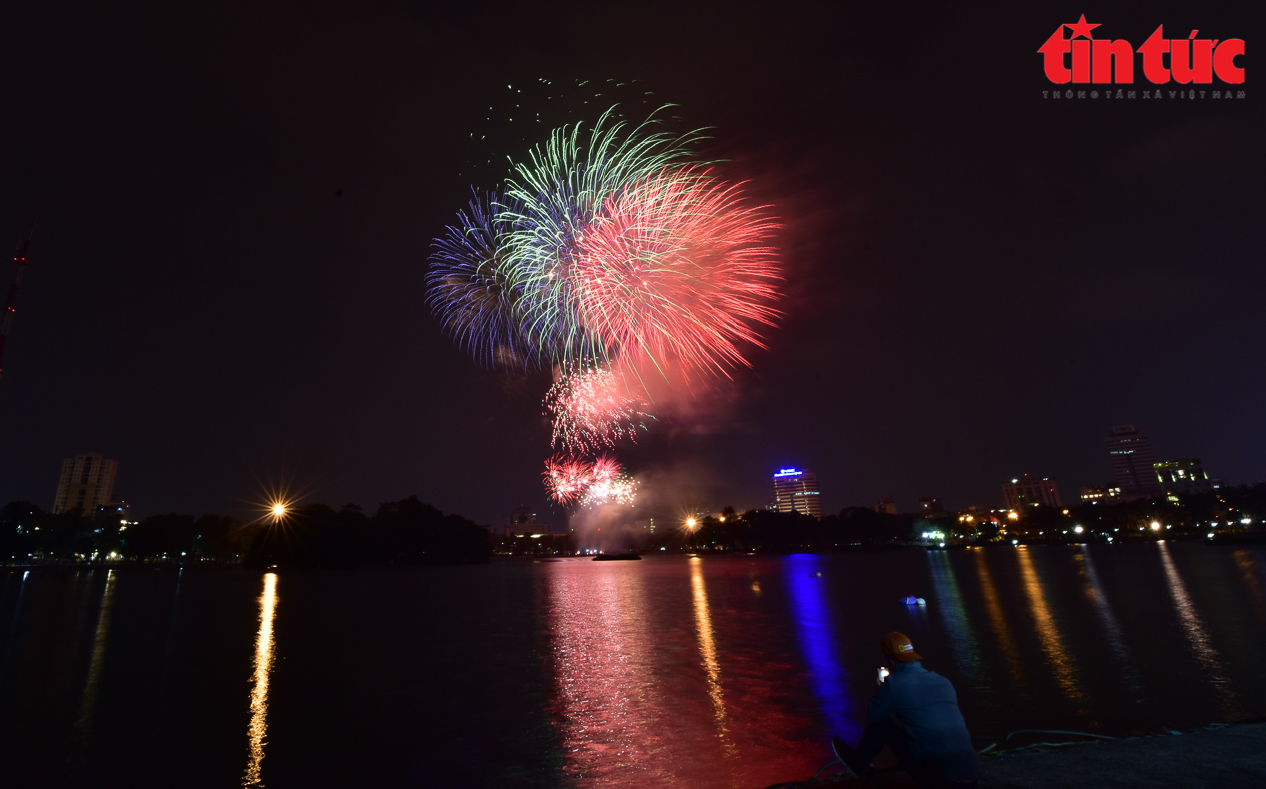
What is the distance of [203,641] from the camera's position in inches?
891

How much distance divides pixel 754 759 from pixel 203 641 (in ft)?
72.4

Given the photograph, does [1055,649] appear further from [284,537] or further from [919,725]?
[284,537]

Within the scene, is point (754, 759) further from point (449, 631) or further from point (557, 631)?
point (449, 631)

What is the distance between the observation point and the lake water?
9.93 metres

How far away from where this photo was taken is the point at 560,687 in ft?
48.0

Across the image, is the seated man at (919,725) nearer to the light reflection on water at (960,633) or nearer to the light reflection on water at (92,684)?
the light reflection on water at (960,633)

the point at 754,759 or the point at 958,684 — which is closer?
the point at 754,759

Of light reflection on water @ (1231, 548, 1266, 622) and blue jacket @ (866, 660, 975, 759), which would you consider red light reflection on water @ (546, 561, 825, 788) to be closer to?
blue jacket @ (866, 660, 975, 759)

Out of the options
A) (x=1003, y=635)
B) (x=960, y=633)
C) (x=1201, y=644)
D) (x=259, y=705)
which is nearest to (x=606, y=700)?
(x=259, y=705)

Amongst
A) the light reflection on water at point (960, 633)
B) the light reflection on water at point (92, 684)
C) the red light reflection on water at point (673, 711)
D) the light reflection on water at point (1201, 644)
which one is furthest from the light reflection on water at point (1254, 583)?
the light reflection on water at point (92, 684)

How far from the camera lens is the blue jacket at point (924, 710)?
527 centimetres

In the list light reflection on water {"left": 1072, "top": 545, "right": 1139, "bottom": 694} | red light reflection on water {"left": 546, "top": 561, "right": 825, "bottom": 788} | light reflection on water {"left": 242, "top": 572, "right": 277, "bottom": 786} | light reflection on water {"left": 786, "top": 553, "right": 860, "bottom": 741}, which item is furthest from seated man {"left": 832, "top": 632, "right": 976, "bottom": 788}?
light reflection on water {"left": 1072, "top": 545, "right": 1139, "bottom": 694}

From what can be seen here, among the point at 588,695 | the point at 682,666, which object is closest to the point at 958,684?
the point at 682,666

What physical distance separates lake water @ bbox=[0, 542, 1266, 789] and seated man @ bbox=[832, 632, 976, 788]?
3.79 m
